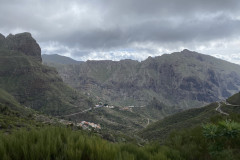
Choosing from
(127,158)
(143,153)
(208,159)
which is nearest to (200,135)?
(208,159)

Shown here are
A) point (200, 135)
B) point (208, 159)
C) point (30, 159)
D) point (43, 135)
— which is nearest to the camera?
point (30, 159)

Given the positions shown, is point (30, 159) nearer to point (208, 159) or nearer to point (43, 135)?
point (43, 135)

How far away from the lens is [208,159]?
4.73 metres

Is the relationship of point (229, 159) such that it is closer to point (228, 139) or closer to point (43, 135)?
point (228, 139)

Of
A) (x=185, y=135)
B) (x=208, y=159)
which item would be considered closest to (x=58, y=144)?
(x=208, y=159)

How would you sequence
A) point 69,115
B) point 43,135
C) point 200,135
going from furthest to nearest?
point 69,115 → point 200,135 → point 43,135

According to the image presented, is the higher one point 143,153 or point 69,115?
point 143,153

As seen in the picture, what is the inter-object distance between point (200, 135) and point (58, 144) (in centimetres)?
520

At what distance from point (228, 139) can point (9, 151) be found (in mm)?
6299

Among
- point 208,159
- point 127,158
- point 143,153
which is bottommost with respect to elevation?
point 208,159

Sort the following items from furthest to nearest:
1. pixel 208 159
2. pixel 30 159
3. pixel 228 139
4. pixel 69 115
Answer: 1. pixel 69 115
2. pixel 228 139
3. pixel 208 159
4. pixel 30 159

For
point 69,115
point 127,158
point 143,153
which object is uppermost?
point 127,158

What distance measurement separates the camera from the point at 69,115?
638 feet

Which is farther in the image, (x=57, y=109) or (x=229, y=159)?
(x=57, y=109)
